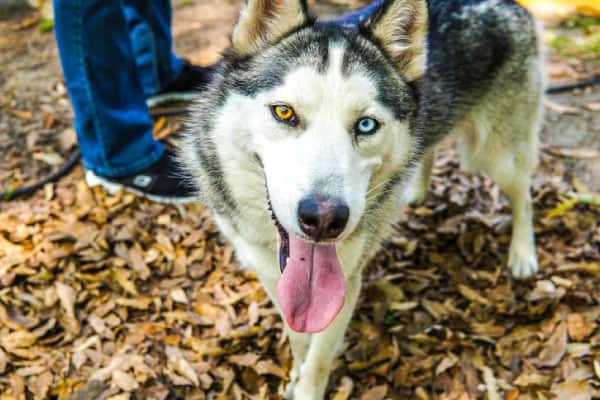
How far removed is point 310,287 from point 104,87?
219cm

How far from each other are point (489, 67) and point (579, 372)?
1764 mm

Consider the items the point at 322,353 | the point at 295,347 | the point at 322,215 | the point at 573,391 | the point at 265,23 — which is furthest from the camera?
the point at 295,347

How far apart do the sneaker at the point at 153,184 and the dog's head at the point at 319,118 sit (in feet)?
5.47

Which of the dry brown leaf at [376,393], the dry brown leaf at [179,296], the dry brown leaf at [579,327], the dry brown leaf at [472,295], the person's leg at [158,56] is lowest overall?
the dry brown leaf at [472,295]

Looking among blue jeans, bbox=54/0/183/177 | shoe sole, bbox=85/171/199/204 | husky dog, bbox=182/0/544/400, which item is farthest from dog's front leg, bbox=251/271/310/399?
blue jeans, bbox=54/0/183/177

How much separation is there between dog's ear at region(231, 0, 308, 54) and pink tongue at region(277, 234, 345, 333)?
0.88m

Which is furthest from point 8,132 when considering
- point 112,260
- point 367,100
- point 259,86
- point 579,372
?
point 579,372

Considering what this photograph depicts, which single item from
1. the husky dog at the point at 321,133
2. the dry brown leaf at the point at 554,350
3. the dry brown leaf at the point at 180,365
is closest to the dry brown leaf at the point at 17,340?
the dry brown leaf at the point at 180,365

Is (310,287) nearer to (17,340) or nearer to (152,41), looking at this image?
(17,340)

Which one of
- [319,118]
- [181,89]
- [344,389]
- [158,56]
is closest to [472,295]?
[344,389]

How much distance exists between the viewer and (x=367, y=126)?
200 cm

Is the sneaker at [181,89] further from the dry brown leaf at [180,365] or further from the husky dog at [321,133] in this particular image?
the dry brown leaf at [180,365]

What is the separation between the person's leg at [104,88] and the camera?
313 centimetres

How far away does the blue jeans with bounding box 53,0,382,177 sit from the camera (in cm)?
313
